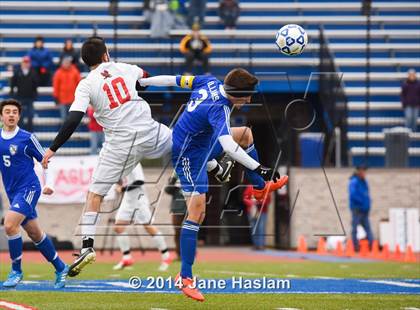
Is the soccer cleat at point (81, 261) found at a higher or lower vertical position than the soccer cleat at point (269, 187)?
lower

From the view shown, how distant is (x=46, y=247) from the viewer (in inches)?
481

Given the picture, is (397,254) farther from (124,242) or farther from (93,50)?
(93,50)

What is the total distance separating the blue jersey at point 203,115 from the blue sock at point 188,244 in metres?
0.89

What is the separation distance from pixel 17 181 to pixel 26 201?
27cm

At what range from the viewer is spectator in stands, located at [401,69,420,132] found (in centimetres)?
2642

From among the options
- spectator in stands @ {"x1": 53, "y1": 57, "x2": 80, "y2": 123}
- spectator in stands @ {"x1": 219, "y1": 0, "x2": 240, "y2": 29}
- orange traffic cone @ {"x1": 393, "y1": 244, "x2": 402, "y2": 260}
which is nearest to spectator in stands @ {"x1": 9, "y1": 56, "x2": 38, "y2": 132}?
spectator in stands @ {"x1": 53, "y1": 57, "x2": 80, "y2": 123}

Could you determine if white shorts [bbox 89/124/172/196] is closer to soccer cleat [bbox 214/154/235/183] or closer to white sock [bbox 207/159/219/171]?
white sock [bbox 207/159/219/171]

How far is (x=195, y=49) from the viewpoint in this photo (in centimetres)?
2631

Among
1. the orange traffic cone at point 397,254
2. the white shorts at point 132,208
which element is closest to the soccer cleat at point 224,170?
the white shorts at point 132,208

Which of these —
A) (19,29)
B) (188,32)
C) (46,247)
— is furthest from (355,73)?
(46,247)

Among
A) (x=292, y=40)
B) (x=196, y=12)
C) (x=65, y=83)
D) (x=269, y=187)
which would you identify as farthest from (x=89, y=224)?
(x=196, y=12)

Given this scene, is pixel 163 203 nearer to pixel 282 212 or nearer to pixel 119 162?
pixel 282 212

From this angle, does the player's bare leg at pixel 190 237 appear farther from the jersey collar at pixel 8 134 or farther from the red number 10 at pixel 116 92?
the jersey collar at pixel 8 134

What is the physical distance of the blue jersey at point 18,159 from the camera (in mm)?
12047
